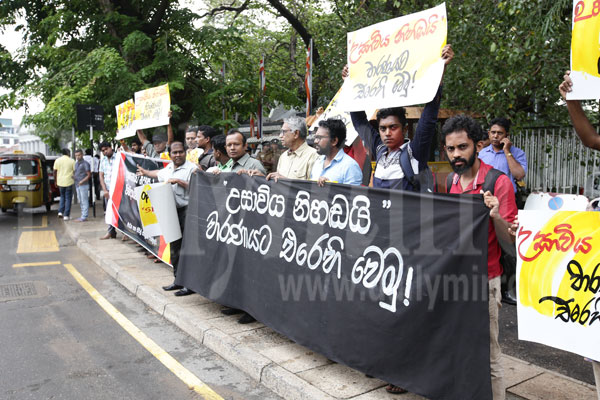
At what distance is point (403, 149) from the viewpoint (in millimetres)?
3852

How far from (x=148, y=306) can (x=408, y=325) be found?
383cm

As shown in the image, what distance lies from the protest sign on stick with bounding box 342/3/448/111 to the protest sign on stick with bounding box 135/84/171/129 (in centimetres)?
447

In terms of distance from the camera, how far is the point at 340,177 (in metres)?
4.52

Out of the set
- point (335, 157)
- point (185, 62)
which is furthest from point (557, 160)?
point (185, 62)

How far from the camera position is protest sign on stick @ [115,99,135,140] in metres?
9.55

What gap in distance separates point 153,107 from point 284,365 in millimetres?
5989

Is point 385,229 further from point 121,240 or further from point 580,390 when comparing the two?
point 121,240

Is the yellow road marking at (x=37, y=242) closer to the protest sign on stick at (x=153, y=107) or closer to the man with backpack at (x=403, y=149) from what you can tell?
the protest sign on stick at (x=153, y=107)

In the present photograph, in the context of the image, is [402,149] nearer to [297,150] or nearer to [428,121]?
[428,121]

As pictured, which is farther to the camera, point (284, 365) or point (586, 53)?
point (284, 365)

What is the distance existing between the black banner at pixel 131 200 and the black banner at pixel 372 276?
2694 millimetres

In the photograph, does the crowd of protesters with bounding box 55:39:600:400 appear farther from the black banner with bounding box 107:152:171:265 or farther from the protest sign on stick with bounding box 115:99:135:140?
the protest sign on stick with bounding box 115:99:135:140

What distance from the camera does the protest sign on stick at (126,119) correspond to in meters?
9.55

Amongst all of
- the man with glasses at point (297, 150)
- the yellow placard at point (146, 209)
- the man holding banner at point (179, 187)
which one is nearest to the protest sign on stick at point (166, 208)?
the man holding banner at point (179, 187)
